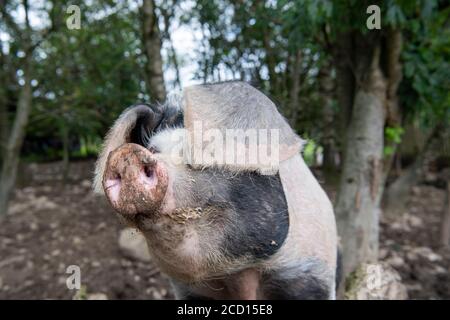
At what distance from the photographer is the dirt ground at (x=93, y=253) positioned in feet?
9.59

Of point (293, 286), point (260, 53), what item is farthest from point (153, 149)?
point (260, 53)

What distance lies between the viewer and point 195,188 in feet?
3.33

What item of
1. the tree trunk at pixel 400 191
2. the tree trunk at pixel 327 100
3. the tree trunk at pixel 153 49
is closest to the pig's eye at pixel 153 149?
the tree trunk at pixel 153 49

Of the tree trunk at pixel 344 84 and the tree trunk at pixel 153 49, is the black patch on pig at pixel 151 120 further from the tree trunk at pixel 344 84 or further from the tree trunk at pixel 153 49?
the tree trunk at pixel 344 84

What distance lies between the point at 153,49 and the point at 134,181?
1924mm

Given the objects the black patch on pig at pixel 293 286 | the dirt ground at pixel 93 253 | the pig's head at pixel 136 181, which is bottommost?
the dirt ground at pixel 93 253

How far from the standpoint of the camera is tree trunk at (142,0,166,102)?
2.60m

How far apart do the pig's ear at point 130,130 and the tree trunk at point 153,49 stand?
4.65 ft

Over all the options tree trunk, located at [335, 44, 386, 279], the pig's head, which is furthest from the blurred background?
the pig's head

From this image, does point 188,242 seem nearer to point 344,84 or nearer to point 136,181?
point 136,181

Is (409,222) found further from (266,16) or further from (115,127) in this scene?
(115,127)

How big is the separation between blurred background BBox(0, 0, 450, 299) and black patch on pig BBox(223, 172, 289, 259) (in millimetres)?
858

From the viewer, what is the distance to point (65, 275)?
3117 mm
